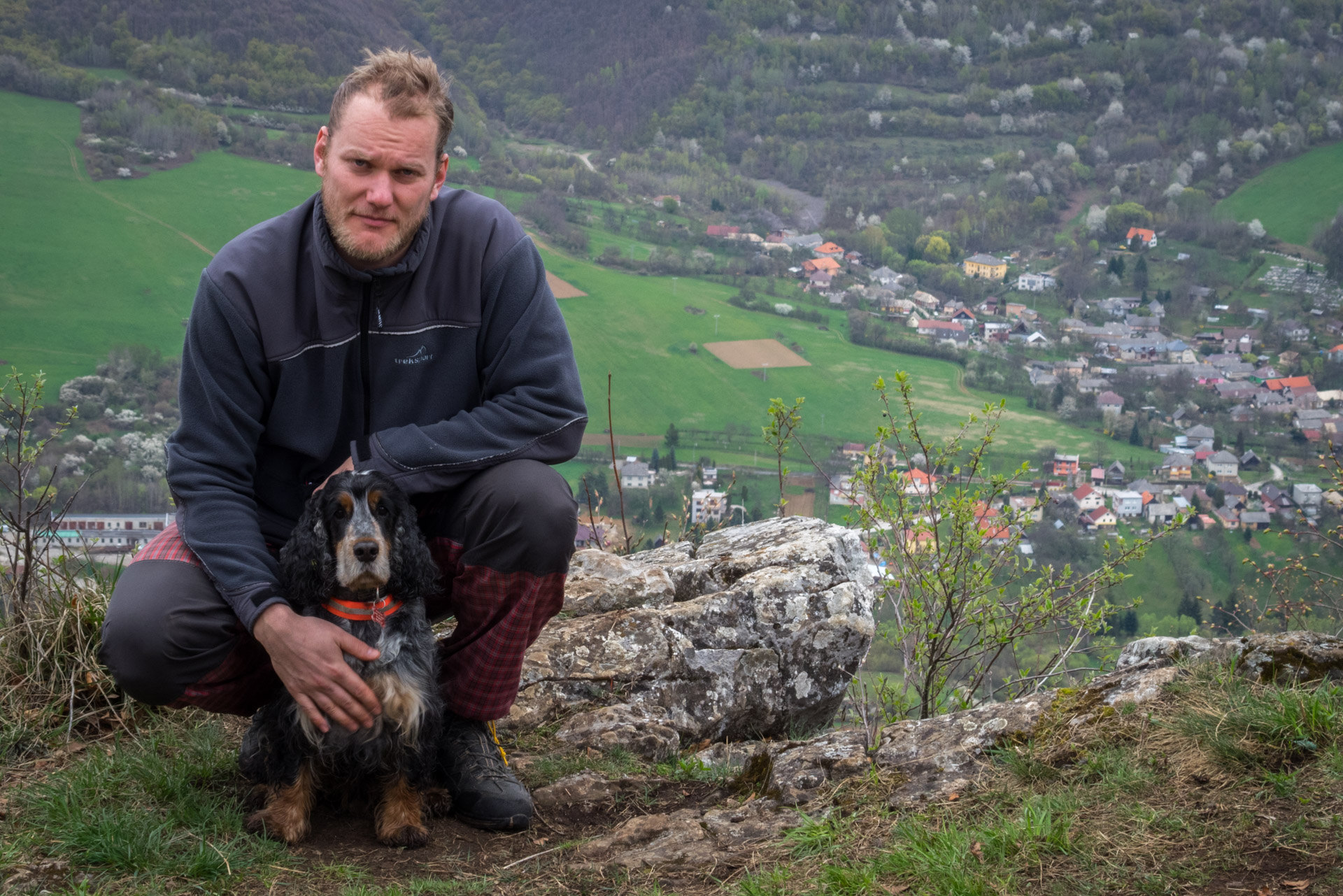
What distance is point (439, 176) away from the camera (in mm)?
3240

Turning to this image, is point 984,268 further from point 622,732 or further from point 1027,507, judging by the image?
point 622,732

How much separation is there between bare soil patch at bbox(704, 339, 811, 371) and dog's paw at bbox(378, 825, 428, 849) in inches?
1110

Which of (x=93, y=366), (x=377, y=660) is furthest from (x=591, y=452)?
(x=377, y=660)

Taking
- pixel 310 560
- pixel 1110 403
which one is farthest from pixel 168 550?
pixel 1110 403

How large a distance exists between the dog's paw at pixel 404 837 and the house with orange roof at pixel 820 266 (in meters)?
35.1

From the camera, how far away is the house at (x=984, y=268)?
3569 centimetres

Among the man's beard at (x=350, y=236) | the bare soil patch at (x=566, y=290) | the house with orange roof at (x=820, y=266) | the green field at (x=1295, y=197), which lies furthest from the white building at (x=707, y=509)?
the green field at (x=1295, y=197)

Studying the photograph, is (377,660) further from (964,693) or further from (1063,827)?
(964,693)

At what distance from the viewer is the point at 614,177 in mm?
40125

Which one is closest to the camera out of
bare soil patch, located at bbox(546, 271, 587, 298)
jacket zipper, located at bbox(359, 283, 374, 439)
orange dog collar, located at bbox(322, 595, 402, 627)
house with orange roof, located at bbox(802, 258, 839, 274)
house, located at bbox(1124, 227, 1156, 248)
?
orange dog collar, located at bbox(322, 595, 402, 627)

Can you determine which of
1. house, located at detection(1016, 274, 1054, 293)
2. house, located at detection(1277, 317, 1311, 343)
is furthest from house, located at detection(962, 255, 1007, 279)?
house, located at detection(1277, 317, 1311, 343)

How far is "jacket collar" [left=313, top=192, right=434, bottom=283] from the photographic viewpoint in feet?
10.00

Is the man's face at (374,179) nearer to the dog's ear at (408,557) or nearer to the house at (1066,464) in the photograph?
the dog's ear at (408,557)

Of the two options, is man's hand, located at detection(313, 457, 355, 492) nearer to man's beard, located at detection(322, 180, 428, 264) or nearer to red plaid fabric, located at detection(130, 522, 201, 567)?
red plaid fabric, located at detection(130, 522, 201, 567)
